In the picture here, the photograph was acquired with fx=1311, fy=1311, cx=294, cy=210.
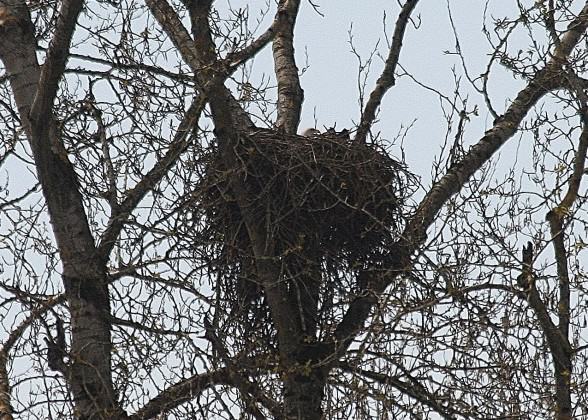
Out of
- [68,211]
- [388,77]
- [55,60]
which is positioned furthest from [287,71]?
[55,60]

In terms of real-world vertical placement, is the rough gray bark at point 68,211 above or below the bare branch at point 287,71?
below

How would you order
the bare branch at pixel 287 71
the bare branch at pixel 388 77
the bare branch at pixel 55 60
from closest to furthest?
the bare branch at pixel 55 60
the bare branch at pixel 388 77
the bare branch at pixel 287 71

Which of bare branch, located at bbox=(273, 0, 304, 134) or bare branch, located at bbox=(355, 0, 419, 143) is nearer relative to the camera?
bare branch, located at bbox=(355, 0, 419, 143)

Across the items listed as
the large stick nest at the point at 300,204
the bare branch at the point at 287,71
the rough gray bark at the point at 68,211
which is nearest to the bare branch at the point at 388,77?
the large stick nest at the point at 300,204

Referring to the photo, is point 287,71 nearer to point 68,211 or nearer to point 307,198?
point 307,198

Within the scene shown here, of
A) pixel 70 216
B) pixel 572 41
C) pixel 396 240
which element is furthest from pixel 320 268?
pixel 572 41

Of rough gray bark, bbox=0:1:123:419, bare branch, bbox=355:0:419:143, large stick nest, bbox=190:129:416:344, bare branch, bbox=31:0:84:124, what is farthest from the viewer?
bare branch, bbox=355:0:419:143

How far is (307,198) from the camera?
755 cm

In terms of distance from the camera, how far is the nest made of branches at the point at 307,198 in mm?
7465

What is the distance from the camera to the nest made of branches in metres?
7.46

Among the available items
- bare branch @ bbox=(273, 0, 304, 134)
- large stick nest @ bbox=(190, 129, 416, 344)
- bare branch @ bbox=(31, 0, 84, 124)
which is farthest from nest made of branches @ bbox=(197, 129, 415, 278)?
bare branch @ bbox=(273, 0, 304, 134)

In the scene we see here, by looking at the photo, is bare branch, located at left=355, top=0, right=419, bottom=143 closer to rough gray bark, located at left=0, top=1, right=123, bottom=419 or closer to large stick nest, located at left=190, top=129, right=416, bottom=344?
large stick nest, located at left=190, top=129, right=416, bottom=344

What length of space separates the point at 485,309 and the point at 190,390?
1729 mm

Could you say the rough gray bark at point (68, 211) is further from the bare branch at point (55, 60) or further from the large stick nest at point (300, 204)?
the large stick nest at point (300, 204)
